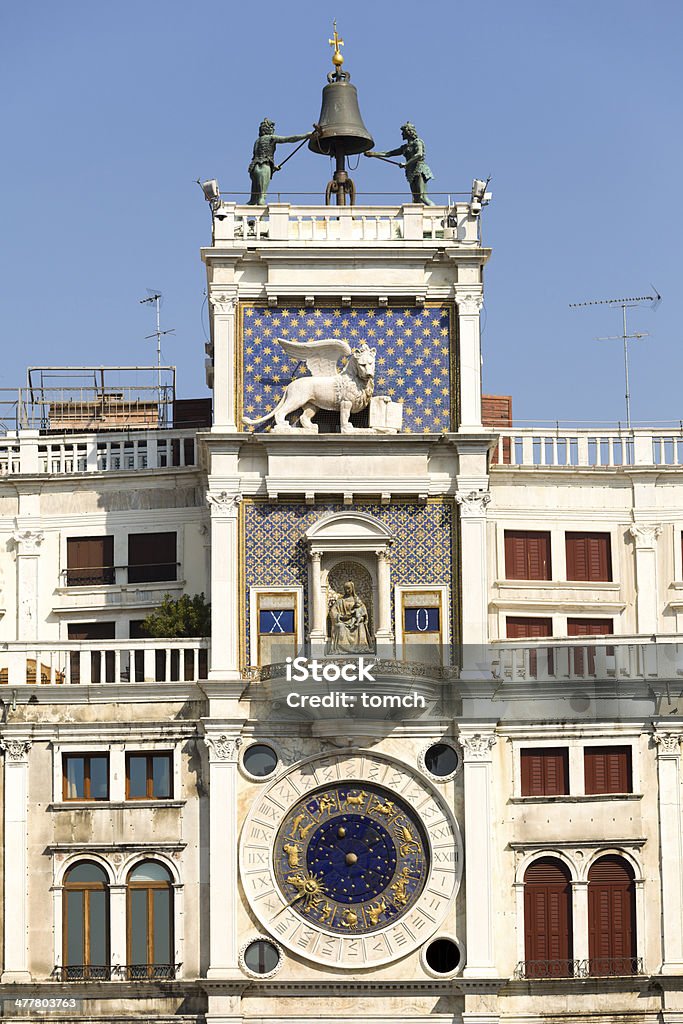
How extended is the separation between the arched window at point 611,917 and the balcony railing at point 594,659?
15.0ft

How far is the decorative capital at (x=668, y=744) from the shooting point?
63094 mm

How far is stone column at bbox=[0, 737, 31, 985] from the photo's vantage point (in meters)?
61.8

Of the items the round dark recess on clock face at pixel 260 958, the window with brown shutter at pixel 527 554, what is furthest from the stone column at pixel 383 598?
the round dark recess on clock face at pixel 260 958

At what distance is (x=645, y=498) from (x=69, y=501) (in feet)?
50.1

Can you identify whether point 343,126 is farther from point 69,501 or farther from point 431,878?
point 431,878

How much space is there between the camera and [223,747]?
62.5m

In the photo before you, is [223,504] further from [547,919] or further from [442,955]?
[547,919]

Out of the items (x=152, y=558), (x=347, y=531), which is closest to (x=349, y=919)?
(x=347, y=531)

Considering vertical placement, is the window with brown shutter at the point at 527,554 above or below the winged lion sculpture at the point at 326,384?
below

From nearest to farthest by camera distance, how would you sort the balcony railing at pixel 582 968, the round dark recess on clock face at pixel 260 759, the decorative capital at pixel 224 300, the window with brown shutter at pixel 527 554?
the balcony railing at pixel 582 968
the round dark recess on clock face at pixel 260 759
the decorative capital at pixel 224 300
the window with brown shutter at pixel 527 554

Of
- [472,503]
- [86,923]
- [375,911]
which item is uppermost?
[472,503]

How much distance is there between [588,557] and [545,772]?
7222 mm

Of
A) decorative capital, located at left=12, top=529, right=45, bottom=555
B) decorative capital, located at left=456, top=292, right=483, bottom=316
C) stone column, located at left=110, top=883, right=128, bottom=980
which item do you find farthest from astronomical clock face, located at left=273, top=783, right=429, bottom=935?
decorative capital, located at left=456, top=292, right=483, bottom=316

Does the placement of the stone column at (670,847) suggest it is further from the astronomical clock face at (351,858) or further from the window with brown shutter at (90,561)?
the window with brown shutter at (90,561)
